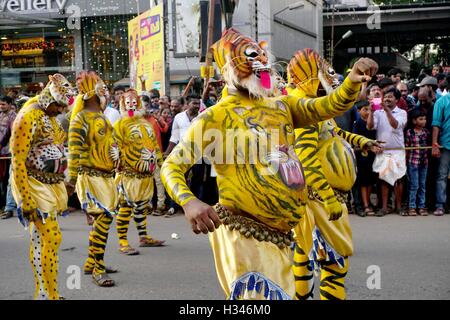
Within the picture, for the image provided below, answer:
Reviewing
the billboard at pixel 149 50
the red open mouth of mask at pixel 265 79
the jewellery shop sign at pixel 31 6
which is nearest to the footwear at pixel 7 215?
the billboard at pixel 149 50

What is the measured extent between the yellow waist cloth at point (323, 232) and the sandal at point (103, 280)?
88.4 inches

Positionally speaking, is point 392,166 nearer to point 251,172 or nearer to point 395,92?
point 395,92

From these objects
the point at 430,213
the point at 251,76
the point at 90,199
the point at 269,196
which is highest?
the point at 251,76

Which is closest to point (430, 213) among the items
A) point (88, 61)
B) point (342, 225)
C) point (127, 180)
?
point (127, 180)

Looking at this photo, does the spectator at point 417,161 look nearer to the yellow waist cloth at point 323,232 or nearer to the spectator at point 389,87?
the spectator at point 389,87

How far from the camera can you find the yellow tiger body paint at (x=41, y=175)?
471cm

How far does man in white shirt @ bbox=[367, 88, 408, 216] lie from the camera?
31.0 feet

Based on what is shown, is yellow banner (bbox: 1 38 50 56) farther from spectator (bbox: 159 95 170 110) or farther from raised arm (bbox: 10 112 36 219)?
raised arm (bbox: 10 112 36 219)

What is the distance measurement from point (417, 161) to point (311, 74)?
5.50 metres

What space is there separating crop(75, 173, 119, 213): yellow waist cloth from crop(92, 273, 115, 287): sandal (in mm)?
645

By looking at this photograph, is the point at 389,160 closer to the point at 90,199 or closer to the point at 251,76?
the point at 90,199

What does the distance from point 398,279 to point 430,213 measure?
4.16 meters

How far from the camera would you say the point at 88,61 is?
75.7ft

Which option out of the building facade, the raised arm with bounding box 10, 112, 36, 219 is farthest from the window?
the raised arm with bounding box 10, 112, 36, 219
